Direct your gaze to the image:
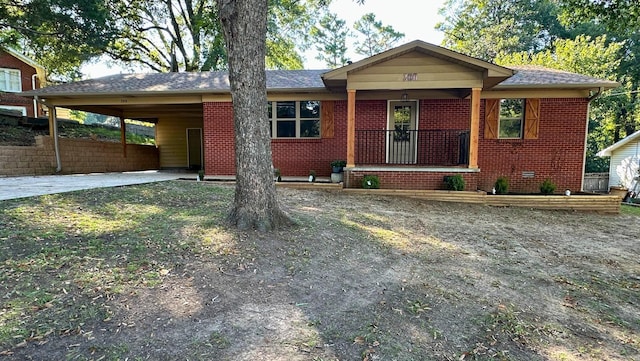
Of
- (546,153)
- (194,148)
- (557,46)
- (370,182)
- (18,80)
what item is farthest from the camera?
(557,46)

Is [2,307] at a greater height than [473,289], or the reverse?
[2,307]

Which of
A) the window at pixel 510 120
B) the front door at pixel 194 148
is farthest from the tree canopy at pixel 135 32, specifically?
the window at pixel 510 120

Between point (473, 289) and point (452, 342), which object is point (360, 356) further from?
point (473, 289)

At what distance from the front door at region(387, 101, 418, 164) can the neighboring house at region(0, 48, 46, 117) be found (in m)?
19.2

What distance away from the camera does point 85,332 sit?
2.23 m

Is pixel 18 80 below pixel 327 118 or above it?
above

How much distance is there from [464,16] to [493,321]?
28.5 m

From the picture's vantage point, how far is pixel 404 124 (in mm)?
10352

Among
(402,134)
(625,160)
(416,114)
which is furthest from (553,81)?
(625,160)

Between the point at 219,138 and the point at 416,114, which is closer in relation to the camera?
the point at 416,114

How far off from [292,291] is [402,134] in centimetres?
819

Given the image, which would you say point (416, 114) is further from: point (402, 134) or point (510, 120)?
point (510, 120)

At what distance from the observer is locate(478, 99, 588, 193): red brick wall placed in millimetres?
9484

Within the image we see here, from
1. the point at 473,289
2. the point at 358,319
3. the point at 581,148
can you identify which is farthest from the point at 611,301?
the point at 581,148
